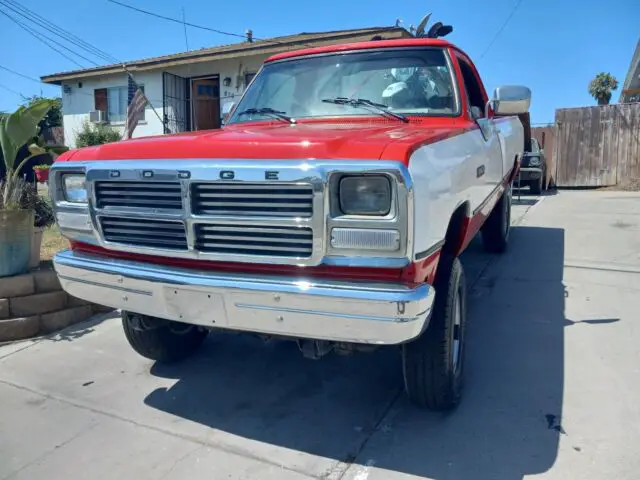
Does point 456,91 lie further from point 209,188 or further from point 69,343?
point 69,343

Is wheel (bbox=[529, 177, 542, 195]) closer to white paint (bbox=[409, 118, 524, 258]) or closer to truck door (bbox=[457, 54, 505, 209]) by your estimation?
truck door (bbox=[457, 54, 505, 209])

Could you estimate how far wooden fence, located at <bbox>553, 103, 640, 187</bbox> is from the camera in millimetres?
13797

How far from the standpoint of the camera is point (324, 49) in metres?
4.02

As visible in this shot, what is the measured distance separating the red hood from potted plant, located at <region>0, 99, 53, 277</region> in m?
1.59

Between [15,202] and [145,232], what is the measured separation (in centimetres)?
230

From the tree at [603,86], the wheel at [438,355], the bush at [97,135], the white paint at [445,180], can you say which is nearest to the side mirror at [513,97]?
the white paint at [445,180]

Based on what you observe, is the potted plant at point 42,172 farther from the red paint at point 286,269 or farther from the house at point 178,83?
the red paint at point 286,269

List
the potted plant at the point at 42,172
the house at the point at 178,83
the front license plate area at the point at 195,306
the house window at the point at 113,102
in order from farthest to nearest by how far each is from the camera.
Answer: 1. the house window at the point at 113,102
2. the house at the point at 178,83
3. the potted plant at the point at 42,172
4. the front license plate area at the point at 195,306

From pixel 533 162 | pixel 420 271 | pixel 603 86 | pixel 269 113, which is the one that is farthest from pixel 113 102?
pixel 603 86

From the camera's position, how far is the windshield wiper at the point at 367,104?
337 cm

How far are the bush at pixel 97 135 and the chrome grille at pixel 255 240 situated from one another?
15.2m

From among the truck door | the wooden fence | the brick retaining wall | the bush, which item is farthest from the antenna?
the bush

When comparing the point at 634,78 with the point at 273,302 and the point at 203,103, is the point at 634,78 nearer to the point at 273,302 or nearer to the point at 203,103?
the point at 203,103

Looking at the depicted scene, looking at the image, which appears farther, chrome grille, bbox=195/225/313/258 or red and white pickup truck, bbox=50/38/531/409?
chrome grille, bbox=195/225/313/258
